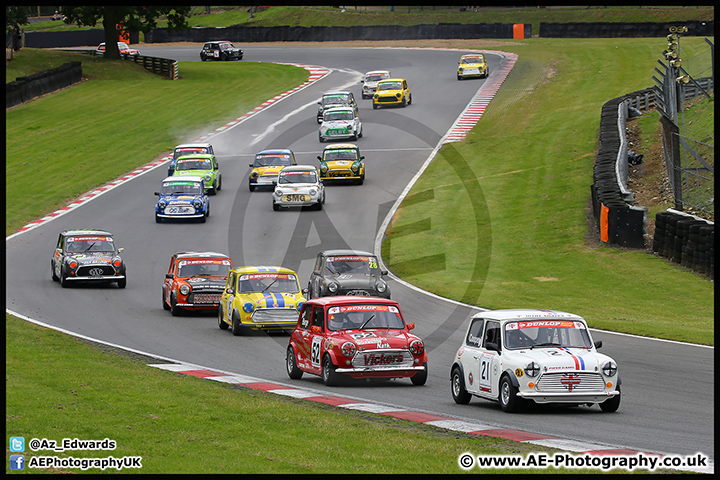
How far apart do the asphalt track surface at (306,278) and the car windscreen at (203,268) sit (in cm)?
111

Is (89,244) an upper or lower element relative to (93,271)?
upper

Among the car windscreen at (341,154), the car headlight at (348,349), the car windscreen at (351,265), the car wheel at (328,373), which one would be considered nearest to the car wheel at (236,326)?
the car windscreen at (351,265)

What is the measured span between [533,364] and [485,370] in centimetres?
108

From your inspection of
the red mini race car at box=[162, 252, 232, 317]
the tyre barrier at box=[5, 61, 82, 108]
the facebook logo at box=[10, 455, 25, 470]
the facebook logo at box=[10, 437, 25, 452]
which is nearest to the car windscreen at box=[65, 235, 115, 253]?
the red mini race car at box=[162, 252, 232, 317]

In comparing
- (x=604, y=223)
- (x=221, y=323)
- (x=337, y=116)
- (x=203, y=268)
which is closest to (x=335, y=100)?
(x=337, y=116)

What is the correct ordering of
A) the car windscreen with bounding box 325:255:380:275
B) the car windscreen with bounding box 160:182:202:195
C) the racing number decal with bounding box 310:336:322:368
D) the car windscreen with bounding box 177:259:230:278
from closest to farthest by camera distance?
1. the racing number decal with bounding box 310:336:322:368
2. the car windscreen with bounding box 177:259:230:278
3. the car windscreen with bounding box 325:255:380:275
4. the car windscreen with bounding box 160:182:202:195

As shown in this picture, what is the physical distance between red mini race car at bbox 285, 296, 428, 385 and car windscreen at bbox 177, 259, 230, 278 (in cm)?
783

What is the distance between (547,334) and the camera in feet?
44.0

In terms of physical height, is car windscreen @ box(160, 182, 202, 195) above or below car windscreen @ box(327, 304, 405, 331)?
above

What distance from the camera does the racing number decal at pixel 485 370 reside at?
13273 mm

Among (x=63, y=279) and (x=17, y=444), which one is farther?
(x=63, y=279)

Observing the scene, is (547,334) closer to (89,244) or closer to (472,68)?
(89,244)

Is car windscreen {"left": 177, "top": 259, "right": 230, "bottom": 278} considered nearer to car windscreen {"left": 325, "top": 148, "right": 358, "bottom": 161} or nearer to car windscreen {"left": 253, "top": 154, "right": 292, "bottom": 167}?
car windscreen {"left": 253, "top": 154, "right": 292, "bottom": 167}

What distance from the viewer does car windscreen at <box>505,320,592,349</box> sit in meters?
13.3
